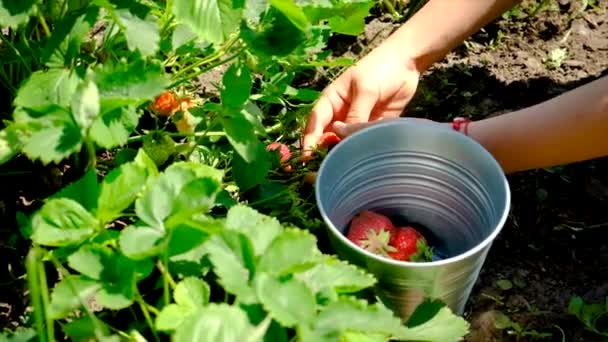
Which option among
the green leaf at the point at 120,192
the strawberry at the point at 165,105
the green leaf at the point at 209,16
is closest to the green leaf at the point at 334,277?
the green leaf at the point at 120,192

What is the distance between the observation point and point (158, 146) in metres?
1.56

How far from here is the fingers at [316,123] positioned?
1668mm

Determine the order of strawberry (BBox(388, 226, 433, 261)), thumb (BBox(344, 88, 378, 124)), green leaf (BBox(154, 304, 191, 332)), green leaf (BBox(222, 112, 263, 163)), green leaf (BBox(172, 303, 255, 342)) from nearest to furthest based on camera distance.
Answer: green leaf (BBox(172, 303, 255, 342)) → green leaf (BBox(154, 304, 191, 332)) → green leaf (BBox(222, 112, 263, 163)) → strawberry (BBox(388, 226, 433, 261)) → thumb (BBox(344, 88, 378, 124))

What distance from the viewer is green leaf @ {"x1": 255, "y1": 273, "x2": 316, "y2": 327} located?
3.26 ft

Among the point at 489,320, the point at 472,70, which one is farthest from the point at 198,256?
the point at 472,70

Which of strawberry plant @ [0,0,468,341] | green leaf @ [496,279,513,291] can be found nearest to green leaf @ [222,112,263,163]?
strawberry plant @ [0,0,468,341]

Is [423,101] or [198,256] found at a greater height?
[198,256]

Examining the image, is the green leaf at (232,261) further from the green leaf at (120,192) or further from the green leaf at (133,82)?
the green leaf at (133,82)

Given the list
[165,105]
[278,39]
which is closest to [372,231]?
[278,39]

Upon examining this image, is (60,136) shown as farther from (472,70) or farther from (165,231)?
(472,70)

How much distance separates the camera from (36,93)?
1.26 metres

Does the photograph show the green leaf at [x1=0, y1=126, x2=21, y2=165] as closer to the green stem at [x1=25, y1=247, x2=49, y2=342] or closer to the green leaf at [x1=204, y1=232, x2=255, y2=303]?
the green stem at [x1=25, y1=247, x2=49, y2=342]

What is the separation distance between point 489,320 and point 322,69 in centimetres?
68

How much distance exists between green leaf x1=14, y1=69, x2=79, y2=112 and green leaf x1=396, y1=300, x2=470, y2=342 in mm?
553
